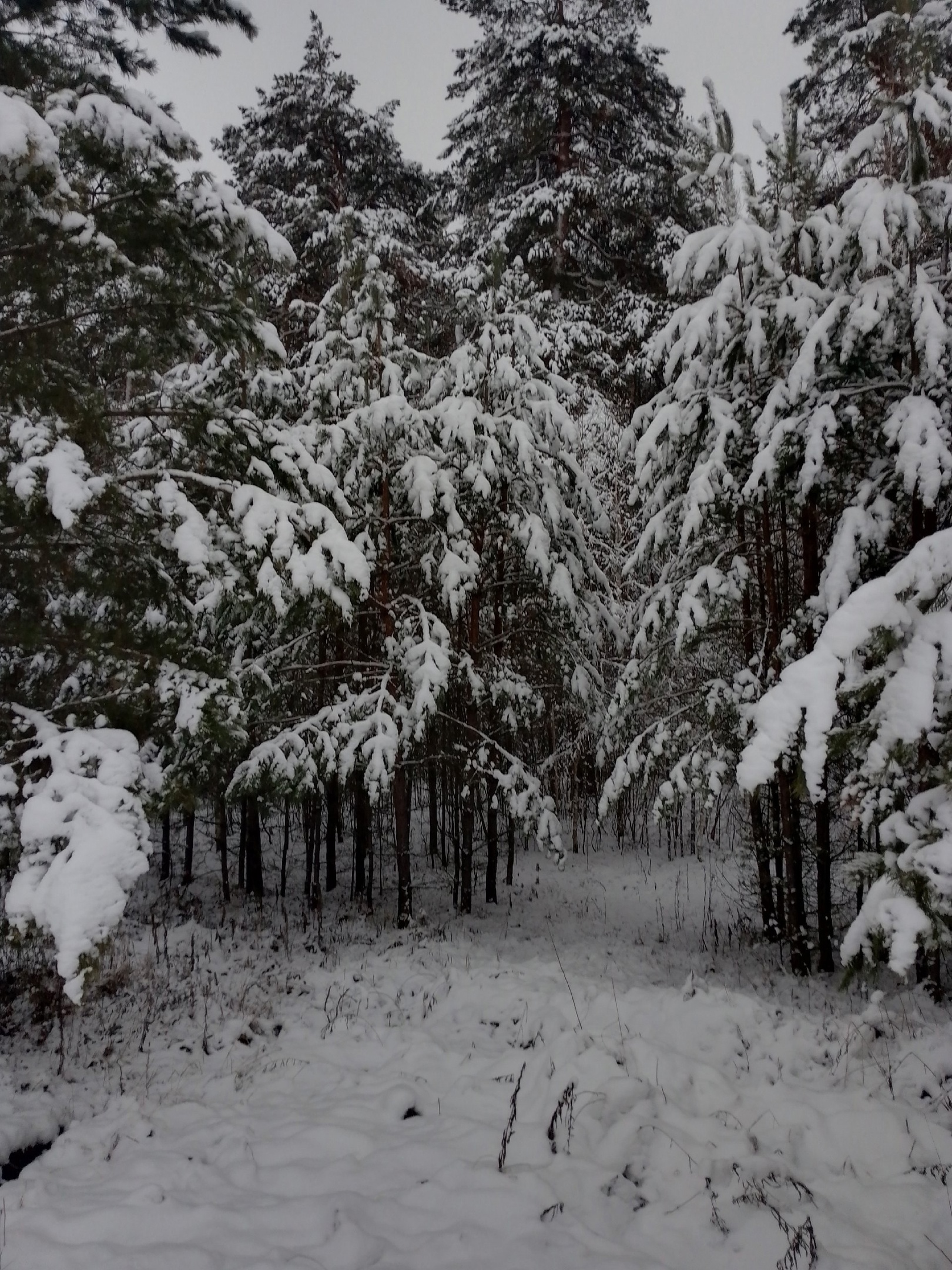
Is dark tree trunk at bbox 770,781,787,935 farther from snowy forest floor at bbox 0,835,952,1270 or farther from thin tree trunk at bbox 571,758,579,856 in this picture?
thin tree trunk at bbox 571,758,579,856

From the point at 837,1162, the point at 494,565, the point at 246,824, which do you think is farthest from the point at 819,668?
the point at 246,824

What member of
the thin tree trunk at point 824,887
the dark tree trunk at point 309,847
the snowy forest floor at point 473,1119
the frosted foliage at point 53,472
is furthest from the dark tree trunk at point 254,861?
the thin tree trunk at point 824,887

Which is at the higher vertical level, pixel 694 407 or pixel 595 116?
pixel 595 116

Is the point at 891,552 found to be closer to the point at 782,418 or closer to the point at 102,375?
the point at 782,418

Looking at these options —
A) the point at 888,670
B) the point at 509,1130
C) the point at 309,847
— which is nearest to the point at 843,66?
the point at 888,670

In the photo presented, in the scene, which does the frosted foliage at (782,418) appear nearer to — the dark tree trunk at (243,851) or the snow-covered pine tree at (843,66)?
the snow-covered pine tree at (843,66)

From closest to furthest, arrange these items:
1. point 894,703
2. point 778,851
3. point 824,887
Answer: point 894,703 < point 824,887 < point 778,851

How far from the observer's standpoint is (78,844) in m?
3.47

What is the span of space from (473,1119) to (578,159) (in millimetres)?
19570

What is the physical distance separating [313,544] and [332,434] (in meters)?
3.49

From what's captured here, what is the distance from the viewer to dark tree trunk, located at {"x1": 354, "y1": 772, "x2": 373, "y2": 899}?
475 inches

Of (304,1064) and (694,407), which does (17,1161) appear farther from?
(694,407)

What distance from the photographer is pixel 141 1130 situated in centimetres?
475

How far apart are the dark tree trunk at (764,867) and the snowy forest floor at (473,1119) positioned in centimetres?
76
